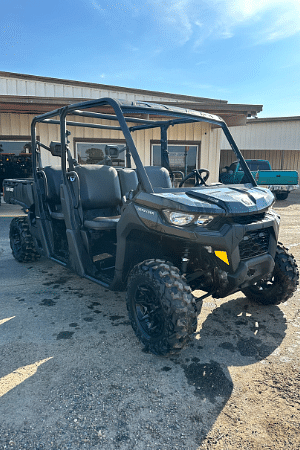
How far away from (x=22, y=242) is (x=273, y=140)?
20.7m

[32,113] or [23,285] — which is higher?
[32,113]

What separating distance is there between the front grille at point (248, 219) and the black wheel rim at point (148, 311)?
866mm

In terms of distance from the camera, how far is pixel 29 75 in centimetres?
1410

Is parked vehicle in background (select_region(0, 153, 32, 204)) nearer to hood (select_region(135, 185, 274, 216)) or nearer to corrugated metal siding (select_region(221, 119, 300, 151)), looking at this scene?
hood (select_region(135, 185, 274, 216))

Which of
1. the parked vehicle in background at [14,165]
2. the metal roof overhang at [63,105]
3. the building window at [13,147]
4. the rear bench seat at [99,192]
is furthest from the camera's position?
the parked vehicle in background at [14,165]

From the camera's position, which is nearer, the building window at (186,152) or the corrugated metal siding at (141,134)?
the corrugated metal siding at (141,134)

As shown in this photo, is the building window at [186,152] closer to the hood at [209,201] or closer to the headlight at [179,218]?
the hood at [209,201]

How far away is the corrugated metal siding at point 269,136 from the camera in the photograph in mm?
21797

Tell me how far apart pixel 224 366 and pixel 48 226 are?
2.77 m

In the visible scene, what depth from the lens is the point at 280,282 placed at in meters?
3.38

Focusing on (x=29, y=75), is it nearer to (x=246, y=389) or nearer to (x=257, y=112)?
(x=257, y=112)

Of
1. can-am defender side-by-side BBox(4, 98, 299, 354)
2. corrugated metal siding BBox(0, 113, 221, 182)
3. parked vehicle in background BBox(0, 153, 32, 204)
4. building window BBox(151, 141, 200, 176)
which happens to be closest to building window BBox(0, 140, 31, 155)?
parked vehicle in background BBox(0, 153, 32, 204)

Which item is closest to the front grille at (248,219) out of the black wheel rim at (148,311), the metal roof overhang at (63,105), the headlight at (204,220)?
the headlight at (204,220)

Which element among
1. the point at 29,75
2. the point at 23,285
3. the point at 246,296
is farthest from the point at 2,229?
the point at 29,75
